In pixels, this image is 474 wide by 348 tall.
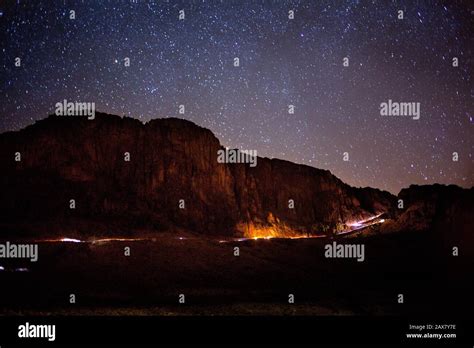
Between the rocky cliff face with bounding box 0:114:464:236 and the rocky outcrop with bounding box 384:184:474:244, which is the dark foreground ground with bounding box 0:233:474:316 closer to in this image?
the rocky outcrop with bounding box 384:184:474:244

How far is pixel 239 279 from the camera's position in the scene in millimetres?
32719

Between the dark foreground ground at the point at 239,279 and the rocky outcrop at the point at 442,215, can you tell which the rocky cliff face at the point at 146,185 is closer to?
the dark foreground ground at the point at 239,279

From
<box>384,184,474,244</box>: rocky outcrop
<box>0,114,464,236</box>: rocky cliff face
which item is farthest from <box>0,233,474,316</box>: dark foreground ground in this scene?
<box>0,114,464,236</box>: rocky cliff face

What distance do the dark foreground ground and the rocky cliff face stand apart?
17475 mm

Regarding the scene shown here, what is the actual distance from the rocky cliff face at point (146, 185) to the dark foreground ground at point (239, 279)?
17.5 meters

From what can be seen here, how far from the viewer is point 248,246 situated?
4216 cm

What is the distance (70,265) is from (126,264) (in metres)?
3.51

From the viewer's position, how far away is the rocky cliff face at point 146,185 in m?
58.8

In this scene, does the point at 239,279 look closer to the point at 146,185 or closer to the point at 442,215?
the point at 442,215

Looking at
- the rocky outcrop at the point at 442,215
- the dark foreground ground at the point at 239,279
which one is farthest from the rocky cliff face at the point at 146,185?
the rocky outcrop at the point at 442,215

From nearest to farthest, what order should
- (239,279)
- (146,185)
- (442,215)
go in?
(239,279)
(442,215)
(146,185)

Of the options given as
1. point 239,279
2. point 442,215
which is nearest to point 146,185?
point 442,215

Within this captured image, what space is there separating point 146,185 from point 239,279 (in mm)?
36087

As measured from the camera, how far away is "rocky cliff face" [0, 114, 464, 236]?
58781 millimetres
